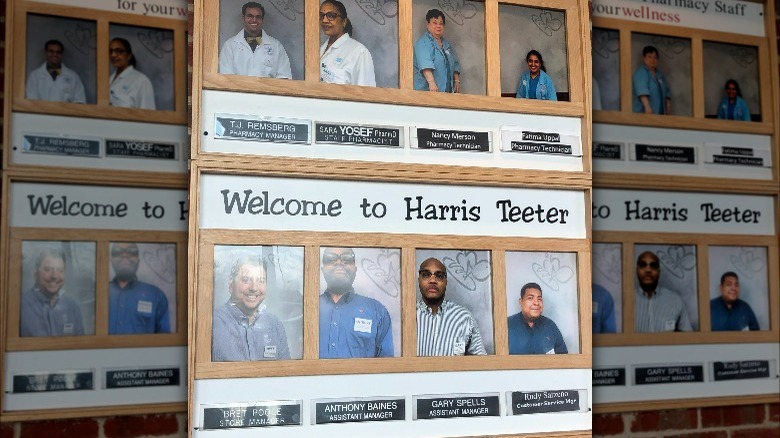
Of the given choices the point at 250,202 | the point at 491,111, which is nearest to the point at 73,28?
the point at 250,202

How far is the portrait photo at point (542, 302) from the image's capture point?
1.82 meters

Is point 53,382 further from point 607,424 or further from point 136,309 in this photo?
point 607,424

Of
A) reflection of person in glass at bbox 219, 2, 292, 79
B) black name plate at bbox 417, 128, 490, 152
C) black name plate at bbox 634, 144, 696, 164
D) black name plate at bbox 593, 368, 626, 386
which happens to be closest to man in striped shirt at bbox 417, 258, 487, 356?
black name plate at bbox 417, 128, 490, 152

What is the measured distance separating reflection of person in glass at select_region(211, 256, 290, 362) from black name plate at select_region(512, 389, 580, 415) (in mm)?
524

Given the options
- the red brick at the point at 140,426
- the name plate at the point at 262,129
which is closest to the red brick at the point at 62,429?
the red brick at the point at 140,426

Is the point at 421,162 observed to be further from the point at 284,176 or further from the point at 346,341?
the point at 346,341

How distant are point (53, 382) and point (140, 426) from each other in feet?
0.88

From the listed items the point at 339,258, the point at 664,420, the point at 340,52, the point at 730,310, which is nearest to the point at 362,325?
the point at 339,258

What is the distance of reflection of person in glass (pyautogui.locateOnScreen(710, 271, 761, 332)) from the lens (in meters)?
2.66

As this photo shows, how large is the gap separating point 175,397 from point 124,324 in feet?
0.83

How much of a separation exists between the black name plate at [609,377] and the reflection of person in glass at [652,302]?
159 millimetres

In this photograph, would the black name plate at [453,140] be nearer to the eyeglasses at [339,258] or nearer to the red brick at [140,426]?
the eyeglasses at [339,258]

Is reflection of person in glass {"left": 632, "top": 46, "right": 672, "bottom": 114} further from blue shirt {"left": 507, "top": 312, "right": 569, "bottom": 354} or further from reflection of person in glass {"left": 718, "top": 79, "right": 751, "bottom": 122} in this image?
blue shirt {"left": 507, "top": 312, "right": 569, "bottom": 354}

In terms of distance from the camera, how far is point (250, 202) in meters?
1.66
